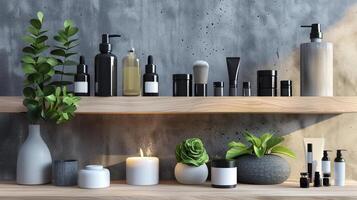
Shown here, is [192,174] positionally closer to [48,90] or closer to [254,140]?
[254,140]

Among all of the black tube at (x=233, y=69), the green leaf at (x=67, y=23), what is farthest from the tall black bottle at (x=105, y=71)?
the black tube at (x=233, y=69)

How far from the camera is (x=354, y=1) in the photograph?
163 centimetres

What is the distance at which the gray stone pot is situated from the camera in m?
1.44

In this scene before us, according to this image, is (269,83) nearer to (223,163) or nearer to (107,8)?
(223,163)

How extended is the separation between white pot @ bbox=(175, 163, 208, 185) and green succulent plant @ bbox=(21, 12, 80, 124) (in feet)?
1.17

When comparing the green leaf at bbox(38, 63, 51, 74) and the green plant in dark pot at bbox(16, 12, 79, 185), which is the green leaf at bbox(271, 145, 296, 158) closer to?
the green plant in dark pot at bbox(16, 12, 79, 185)

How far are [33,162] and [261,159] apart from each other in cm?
66

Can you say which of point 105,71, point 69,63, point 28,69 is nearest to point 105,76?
point 105,71

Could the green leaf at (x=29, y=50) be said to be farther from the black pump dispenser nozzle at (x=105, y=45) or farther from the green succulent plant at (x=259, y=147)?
the green succulent plant at (x=259, y=147)

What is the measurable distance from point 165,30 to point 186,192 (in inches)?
21.2

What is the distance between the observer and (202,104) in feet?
4.70

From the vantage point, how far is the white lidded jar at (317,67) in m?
1.46

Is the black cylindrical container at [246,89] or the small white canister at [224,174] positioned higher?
the black cylindrical container at [246,89]

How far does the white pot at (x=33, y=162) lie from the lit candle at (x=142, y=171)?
24 cm
